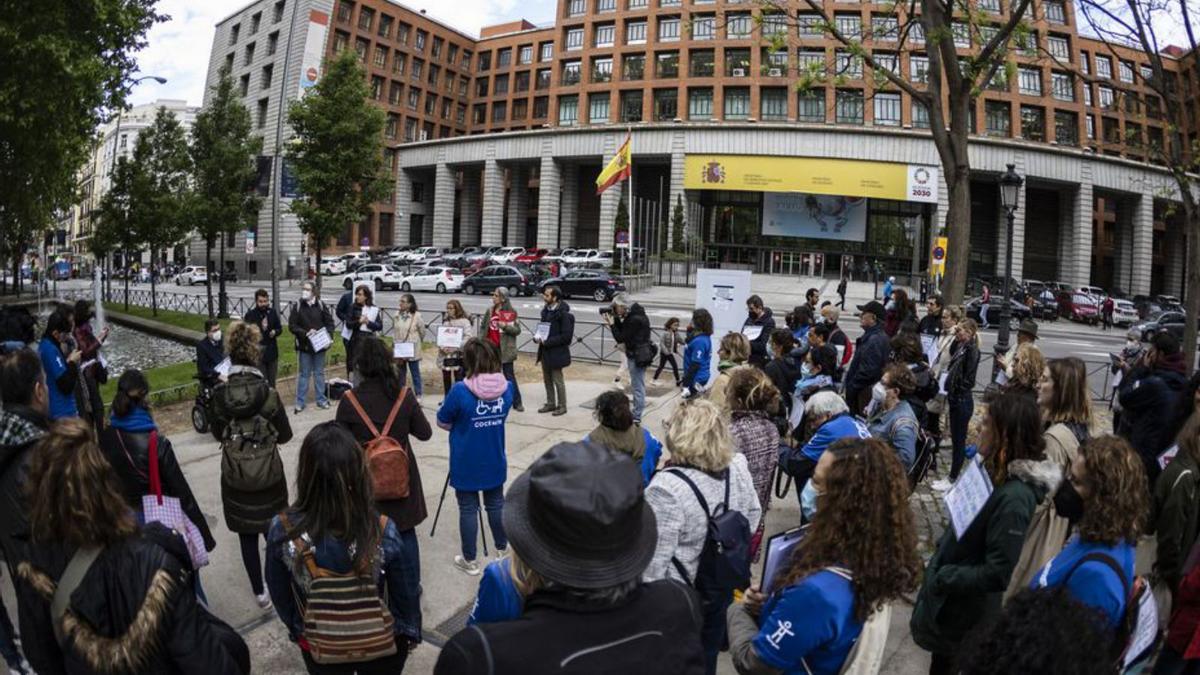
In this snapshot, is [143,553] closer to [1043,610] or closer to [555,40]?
[1043,610]

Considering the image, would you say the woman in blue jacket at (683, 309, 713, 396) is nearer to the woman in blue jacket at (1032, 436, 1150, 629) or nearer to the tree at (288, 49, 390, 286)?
the woman in blue jacket at (1032, 436, 1150, 629)

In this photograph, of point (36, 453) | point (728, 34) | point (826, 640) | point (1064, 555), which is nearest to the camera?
point (826, 640)

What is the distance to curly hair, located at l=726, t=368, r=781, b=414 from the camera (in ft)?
15.2

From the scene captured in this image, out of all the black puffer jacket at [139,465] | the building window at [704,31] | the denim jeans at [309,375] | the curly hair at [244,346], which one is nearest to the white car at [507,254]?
the building window at [704,31]

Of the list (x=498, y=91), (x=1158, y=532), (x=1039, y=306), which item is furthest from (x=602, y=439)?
(x=498, y=91)

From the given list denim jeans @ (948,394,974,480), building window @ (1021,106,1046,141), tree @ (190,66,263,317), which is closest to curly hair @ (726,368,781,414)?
denim jeans @ (948,394,974,480)

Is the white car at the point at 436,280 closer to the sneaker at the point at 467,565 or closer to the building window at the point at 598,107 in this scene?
the building window at the point at 598,107

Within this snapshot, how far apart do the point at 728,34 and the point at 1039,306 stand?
30.3m

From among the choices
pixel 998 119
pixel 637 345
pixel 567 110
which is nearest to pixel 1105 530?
pixel 637 345

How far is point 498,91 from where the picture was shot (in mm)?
75500

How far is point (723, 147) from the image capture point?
53531mm

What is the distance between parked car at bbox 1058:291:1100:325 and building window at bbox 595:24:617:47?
39.2 m

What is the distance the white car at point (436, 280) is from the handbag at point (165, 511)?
35.9 meters

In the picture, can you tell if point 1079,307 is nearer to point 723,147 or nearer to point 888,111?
point 888,111
